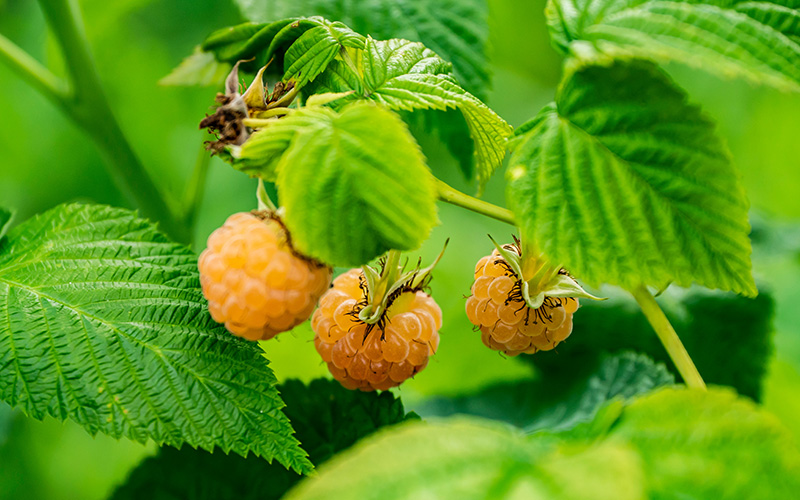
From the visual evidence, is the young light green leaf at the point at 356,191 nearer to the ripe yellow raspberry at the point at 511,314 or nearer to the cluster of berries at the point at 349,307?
the cluster of berries at the point at 349,307

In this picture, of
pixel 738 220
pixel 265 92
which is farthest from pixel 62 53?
pixel 738 220

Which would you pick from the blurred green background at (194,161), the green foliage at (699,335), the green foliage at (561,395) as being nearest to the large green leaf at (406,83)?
the green foliage at (561,395)

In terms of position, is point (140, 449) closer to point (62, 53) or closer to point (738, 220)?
point (62, 53)

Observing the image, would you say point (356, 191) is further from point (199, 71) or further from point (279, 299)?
point (199, 71)

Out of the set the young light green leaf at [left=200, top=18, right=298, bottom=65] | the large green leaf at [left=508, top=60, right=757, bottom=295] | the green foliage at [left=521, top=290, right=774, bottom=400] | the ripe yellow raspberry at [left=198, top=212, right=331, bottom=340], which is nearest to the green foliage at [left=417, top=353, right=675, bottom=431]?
the green foliage at [left=521, top=290, right=774, bottom=400]

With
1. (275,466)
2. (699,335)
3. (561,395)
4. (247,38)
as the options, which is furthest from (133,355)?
(699,335)

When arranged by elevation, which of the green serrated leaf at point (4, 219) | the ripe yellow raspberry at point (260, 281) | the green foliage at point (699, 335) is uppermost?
the ripe yellow raspberry at point (260, 281)
